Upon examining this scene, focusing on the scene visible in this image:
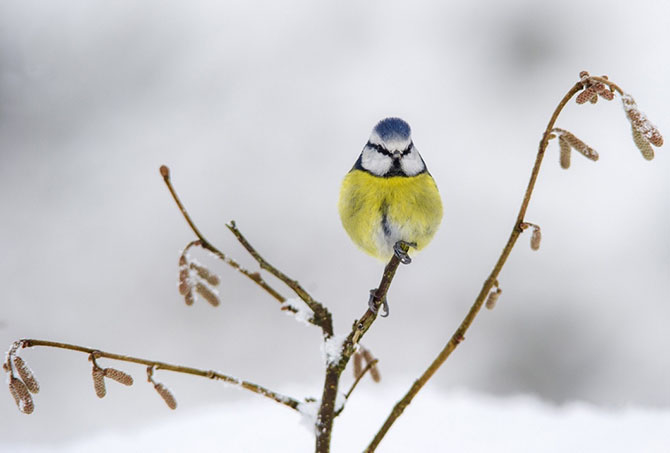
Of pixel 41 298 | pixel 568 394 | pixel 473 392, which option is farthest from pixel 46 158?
pixel 568 394

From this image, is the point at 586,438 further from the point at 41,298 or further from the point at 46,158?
the point at 46,158

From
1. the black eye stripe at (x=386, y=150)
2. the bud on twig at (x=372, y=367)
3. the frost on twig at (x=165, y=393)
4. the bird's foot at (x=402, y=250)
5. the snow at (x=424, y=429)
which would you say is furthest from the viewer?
the snow at (x=424, y=429)

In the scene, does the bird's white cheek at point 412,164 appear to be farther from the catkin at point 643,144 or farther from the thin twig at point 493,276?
the catkin at point 643,144

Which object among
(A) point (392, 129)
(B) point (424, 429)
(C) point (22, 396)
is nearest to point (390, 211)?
(A) point (392, 129)

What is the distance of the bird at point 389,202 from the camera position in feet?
5.80

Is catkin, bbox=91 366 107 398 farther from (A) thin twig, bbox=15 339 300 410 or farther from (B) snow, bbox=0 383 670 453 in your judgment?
(B) snow, bbox=0 383 670 453

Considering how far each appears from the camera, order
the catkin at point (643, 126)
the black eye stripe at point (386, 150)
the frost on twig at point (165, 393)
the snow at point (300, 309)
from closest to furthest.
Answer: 1. the catkin at point (643, 126)
2. the frost on twig at point (165, 393)
3. the snow at point (300, 309)
4. the black eye stripe at point (386, 150)

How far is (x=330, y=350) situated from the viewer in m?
1.17

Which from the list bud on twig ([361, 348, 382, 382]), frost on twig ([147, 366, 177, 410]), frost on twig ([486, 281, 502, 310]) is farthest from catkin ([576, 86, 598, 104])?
frost on twig ([147, 366, 177, 410])

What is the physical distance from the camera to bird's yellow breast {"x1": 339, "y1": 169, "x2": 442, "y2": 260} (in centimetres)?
177

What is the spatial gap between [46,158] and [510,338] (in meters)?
2.91

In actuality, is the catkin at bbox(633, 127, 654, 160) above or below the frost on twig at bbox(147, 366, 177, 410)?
above

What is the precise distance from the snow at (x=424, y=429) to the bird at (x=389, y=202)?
76cm

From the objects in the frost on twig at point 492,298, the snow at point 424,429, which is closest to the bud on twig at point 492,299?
the frost on twig at point 492,298
